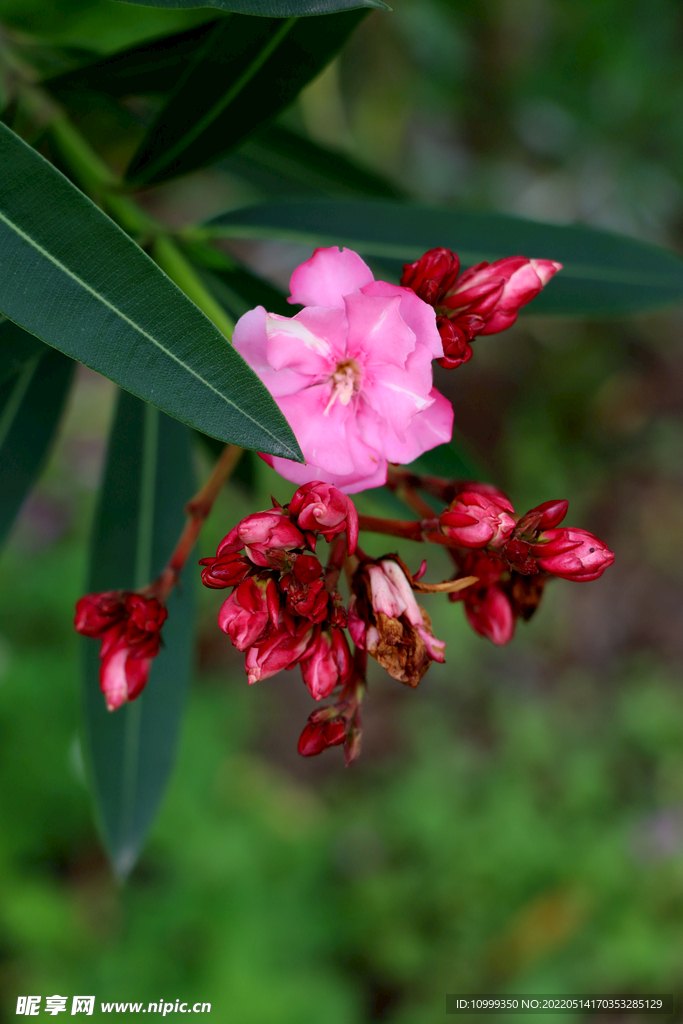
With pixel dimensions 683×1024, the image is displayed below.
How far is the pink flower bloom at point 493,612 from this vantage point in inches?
30.1

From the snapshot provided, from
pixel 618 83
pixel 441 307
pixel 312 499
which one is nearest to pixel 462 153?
pixel 618 83

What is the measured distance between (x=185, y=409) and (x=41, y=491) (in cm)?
277

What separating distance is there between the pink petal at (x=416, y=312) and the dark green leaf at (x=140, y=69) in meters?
0.44

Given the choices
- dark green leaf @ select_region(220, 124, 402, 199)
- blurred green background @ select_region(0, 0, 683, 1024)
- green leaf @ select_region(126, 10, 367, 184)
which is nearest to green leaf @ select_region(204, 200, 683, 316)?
green leaf @ select_region(126, 10, 367, 184)

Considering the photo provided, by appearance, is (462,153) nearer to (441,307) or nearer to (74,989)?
(441,307)

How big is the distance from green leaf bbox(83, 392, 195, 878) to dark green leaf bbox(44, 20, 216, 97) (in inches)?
15.8

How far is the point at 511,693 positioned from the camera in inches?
123

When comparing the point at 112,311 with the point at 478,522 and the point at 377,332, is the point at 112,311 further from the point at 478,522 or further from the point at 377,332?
the point at 478,522

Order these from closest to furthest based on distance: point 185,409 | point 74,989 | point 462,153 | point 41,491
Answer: point 185,409 → point 74,989 → point 41,491 → point 462,153

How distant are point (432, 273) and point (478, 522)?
9.2 inches

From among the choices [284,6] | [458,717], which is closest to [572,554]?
[284,6]

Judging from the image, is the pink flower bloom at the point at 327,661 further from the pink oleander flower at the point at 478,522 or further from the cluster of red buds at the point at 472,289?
the cluster of red buds at the point at 472,289

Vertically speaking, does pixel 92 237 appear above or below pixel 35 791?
above

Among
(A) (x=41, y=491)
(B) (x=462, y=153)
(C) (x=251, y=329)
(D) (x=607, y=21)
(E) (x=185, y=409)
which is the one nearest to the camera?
(E) (x=185, y=409)
